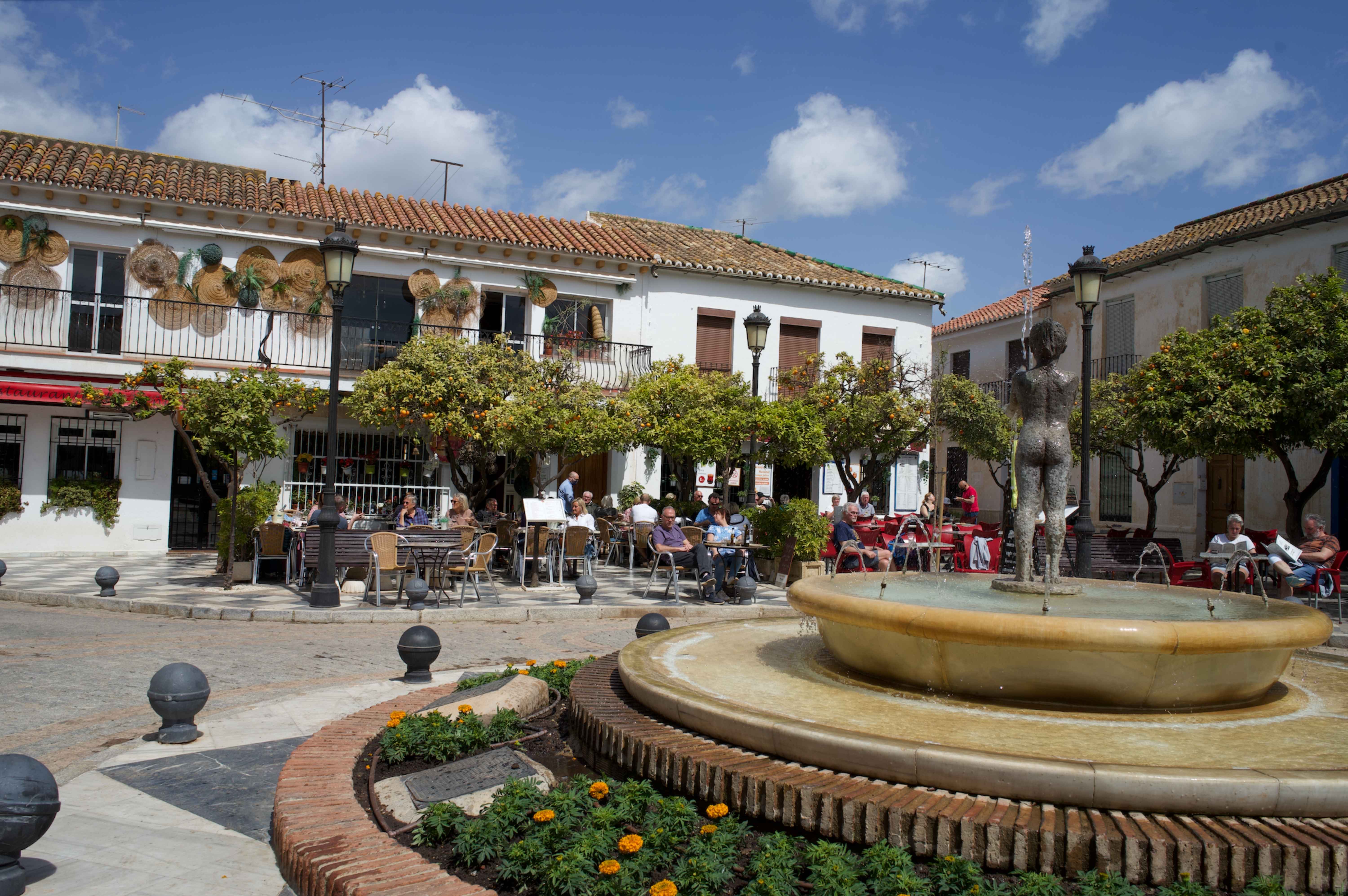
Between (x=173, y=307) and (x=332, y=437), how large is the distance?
9.70m

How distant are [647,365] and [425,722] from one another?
17730 mm

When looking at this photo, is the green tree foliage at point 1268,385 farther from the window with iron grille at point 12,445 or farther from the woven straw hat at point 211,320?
the window with iron grille at point 12,445

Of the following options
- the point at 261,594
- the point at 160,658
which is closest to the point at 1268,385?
the point at 261,594

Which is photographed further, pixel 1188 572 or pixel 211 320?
pixel 211 320

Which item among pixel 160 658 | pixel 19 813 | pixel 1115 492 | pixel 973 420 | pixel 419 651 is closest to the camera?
pixel 19 813

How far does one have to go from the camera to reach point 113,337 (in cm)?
1823

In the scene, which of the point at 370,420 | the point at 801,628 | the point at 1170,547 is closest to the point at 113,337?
the point at 370,420

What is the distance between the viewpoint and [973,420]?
22.0 m

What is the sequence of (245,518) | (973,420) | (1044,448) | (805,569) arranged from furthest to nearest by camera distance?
(973,420)
(245,518)
(805,569)
(1044,448)

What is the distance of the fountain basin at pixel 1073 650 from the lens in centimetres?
402

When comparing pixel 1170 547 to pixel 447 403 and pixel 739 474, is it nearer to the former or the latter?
pixel 739 474

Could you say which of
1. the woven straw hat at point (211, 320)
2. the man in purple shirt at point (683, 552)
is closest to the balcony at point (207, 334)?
the woven straw hat at point (211, 320)

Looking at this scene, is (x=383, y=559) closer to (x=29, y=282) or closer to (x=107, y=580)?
(x=107, y=580)

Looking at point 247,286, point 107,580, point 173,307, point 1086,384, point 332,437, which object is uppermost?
point 247,286
